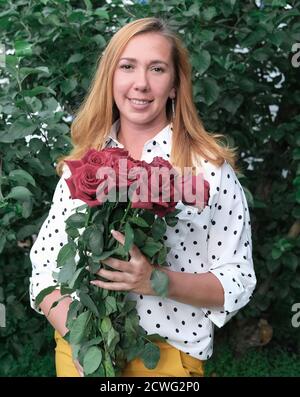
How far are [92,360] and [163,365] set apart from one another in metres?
0.20

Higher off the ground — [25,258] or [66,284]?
[66,284]

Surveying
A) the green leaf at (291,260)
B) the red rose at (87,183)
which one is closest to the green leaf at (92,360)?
the red rose at (87,183)

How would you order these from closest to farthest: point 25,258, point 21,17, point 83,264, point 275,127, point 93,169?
point 93,169
point 83,264
point 21,17
point 25,258
point 275,127

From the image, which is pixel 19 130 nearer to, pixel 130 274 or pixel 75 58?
pixel 75 58

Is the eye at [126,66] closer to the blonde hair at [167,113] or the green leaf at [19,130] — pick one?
the blonde hair at [167,113]

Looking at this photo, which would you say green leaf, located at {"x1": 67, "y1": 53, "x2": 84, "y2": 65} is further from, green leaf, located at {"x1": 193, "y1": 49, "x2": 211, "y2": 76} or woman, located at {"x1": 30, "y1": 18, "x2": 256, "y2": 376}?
woman, located at {"x1": 30, "y1": 18, "x2": 256, "y2": 376}

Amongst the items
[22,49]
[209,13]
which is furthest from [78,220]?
[209,13]

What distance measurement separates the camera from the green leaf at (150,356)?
5.13ft

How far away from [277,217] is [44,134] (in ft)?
3.97

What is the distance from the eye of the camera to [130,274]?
1.48 meters

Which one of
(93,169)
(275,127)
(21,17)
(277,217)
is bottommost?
(277,217)

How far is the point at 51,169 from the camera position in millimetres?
2291
